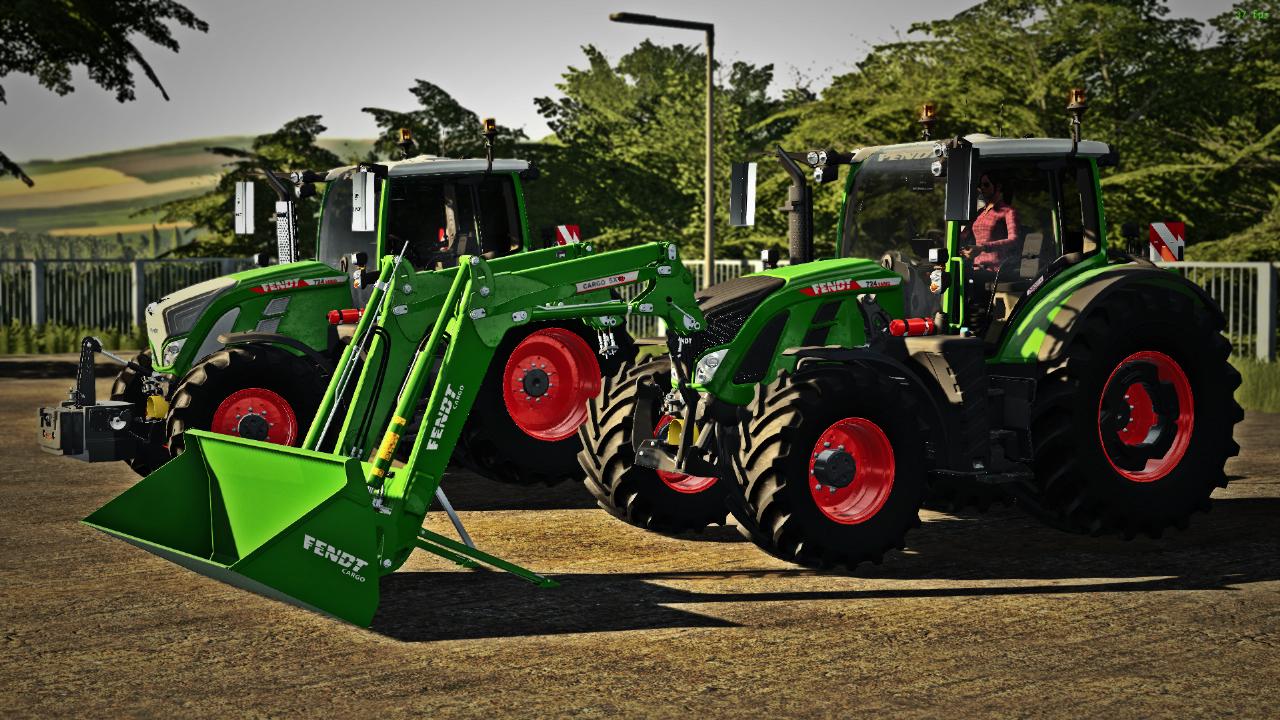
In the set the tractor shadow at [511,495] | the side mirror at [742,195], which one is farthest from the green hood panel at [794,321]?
the tractor shadow at [511,495]

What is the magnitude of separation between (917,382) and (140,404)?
6326 millimetres

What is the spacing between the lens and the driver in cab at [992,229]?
379 inches

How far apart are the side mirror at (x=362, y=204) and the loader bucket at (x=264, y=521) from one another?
1439mm

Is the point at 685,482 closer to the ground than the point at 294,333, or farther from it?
closer to the ground

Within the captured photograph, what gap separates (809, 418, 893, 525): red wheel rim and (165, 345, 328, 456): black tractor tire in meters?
4.13

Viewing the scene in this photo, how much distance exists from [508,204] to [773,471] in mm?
5494

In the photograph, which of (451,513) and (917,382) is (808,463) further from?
(451,513)

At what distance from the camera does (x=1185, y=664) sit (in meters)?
6.57

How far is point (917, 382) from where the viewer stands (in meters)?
8.62

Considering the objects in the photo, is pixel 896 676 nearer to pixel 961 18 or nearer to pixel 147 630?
pixel 147 630

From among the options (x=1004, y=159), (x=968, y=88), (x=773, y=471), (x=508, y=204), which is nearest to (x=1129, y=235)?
(x=1004, y=159)

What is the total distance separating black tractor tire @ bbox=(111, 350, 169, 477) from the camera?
11.3 meters

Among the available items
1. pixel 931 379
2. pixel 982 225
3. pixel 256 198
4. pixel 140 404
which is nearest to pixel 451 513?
pixel 931 379

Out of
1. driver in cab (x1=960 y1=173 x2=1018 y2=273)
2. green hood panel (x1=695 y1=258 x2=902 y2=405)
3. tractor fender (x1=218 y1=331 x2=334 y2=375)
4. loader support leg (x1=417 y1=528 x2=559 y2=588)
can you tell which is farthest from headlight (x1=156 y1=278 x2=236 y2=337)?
driver in cab (x1=960 y1=173 x2=1018 y2=273)
